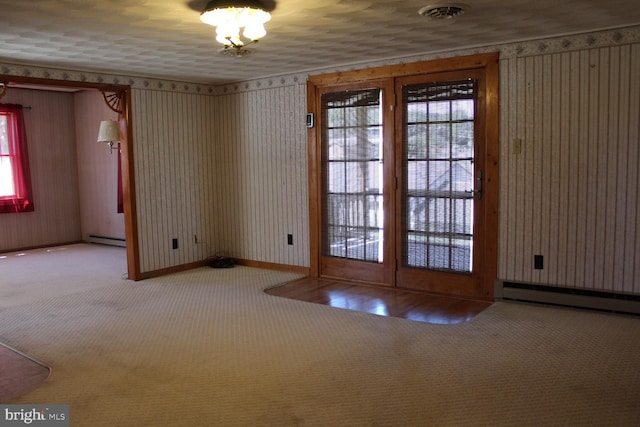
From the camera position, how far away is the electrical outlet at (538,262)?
186 inches

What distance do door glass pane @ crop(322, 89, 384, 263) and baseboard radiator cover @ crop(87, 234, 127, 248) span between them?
13.1 ft

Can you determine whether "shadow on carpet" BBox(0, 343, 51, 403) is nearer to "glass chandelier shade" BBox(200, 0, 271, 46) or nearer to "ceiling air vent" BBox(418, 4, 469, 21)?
"glass chandelier shade" BBox(200, 0, 271, 46)

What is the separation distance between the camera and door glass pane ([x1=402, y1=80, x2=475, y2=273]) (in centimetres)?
500

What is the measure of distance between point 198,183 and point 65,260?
90.3 inches

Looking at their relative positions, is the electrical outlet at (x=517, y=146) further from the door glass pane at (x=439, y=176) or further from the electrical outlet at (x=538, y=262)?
the electrical outlet at (x=538, y=262)

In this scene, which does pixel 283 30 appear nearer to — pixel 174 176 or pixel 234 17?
pixel 234 17

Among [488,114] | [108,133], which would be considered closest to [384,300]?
[488,114]

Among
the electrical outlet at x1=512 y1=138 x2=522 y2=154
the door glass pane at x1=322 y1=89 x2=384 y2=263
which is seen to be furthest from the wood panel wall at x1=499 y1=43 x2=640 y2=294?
the door glass pane at x1=322 y1=89 x2=384 y2=263

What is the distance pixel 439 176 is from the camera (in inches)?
203

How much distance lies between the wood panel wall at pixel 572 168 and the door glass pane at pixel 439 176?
1.08ft

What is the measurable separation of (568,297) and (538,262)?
0.37m

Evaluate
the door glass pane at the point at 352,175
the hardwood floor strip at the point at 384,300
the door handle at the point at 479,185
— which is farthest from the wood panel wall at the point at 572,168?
the door glass pane at the point at 352,175

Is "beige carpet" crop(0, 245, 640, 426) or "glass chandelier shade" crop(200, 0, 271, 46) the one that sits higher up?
"glass chandelier shade" crop(200, 0, 271, 46)

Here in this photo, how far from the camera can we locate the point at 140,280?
607 centimetres
